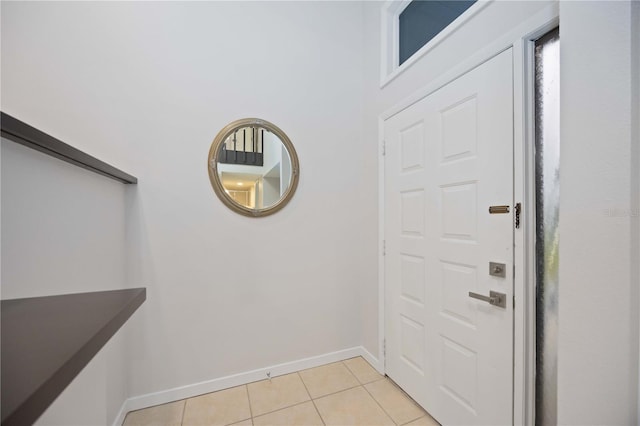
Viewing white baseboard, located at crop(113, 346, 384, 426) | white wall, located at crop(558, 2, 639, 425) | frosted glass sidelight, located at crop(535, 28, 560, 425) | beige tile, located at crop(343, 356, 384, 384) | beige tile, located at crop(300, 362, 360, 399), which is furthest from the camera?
beige tile, located at crop(343, 356, 384, 384)

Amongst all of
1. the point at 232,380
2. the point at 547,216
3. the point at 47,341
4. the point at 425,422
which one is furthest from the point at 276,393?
the point at 547,216

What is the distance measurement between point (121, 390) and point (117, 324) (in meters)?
1.55

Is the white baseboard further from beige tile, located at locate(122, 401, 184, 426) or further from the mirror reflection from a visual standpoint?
the mirror reflection

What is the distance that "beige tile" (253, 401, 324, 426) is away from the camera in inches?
63.2

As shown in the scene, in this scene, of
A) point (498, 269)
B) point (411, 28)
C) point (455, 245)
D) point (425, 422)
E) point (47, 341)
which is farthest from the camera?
point (411, 28)

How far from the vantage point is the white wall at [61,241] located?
74 centimetres

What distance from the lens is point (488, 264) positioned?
1325mm

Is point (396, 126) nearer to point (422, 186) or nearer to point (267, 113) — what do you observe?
point (422, 186)

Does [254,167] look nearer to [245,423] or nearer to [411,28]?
[411,28]

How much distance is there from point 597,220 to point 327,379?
188 cm

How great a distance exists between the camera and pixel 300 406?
175 cm

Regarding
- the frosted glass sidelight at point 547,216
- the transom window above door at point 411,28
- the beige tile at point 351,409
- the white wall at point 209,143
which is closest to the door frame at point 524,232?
the frosted glass sidelight at point 547,216

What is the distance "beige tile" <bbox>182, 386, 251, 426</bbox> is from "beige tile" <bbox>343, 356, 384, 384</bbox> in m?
0.82

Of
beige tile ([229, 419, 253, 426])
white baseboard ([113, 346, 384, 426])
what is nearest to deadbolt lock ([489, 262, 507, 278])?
white baseboard ([113, 346, 384, 426])
